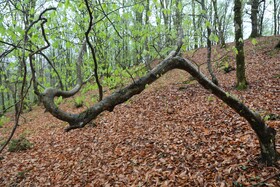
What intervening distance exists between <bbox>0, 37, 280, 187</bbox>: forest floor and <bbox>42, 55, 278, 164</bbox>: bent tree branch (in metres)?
0.34

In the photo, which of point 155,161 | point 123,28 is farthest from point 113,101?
point 155,161

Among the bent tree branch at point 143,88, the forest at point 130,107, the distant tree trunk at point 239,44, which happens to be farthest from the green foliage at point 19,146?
the distant tree trunk at point 239,44

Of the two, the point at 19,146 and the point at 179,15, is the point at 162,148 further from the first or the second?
the point at 19,146

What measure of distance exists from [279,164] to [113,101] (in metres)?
3.82

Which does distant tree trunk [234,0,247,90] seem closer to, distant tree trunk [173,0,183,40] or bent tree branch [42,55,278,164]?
distant tree trunk [173,0,183,40]

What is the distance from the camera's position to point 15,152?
8867 mm

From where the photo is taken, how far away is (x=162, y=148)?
6.31 metres

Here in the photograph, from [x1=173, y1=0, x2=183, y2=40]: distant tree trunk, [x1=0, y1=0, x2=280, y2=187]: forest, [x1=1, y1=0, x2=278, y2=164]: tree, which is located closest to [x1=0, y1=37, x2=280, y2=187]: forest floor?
[x1=0, y1=0, x2=280, y2=187]: forest

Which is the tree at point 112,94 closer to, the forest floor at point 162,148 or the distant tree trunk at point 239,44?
the forest floor at point 162,148

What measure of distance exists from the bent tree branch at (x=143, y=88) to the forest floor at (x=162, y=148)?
34 centimetres

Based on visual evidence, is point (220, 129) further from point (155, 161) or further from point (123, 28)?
point (123, 28)

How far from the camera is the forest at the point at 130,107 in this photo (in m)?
3.44

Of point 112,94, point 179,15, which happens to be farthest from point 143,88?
point 179,15

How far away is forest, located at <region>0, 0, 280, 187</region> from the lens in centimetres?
344
